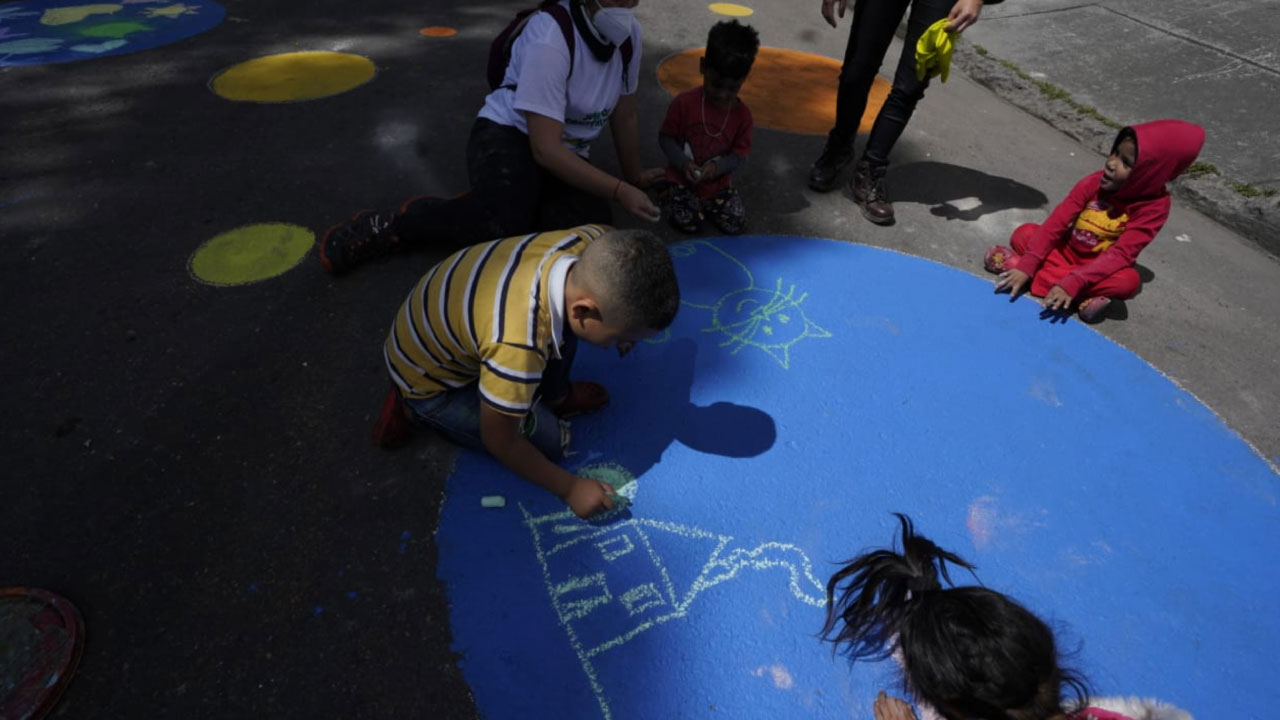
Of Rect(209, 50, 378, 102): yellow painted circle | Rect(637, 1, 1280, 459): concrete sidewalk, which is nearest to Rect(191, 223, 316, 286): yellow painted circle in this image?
Rect(209, 50, 378, 102): yellow painted circle

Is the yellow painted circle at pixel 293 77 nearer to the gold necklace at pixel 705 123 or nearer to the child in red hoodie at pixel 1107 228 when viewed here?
the gold necklace at pixel 705 123

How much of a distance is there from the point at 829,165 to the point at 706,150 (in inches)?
29.2

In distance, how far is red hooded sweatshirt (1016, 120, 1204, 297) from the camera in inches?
87.6

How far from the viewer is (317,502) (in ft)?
5.57

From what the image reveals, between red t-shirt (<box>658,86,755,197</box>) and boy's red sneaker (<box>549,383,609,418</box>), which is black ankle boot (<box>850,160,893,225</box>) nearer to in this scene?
red t-shirt (<box>658,86,755,197</box>)

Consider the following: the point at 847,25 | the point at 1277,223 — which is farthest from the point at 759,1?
the point at 1277,223

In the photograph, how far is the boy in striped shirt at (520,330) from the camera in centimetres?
138

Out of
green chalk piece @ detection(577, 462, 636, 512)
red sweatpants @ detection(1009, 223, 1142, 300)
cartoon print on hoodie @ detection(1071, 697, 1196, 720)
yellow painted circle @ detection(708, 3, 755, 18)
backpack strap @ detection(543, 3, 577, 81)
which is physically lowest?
cartoon print on hoodie @ detection(1071, 697, 1196, 720)

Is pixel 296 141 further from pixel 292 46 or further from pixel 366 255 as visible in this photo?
pixel 292 46

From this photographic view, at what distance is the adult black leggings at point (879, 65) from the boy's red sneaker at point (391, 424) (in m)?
2.30

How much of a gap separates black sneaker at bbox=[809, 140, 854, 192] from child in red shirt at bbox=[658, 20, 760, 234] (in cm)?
49

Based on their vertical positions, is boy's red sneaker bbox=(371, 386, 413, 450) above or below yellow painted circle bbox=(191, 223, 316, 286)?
below

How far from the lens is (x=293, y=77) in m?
3.77

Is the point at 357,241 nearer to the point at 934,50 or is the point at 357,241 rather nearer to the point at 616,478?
the point at 616,478
